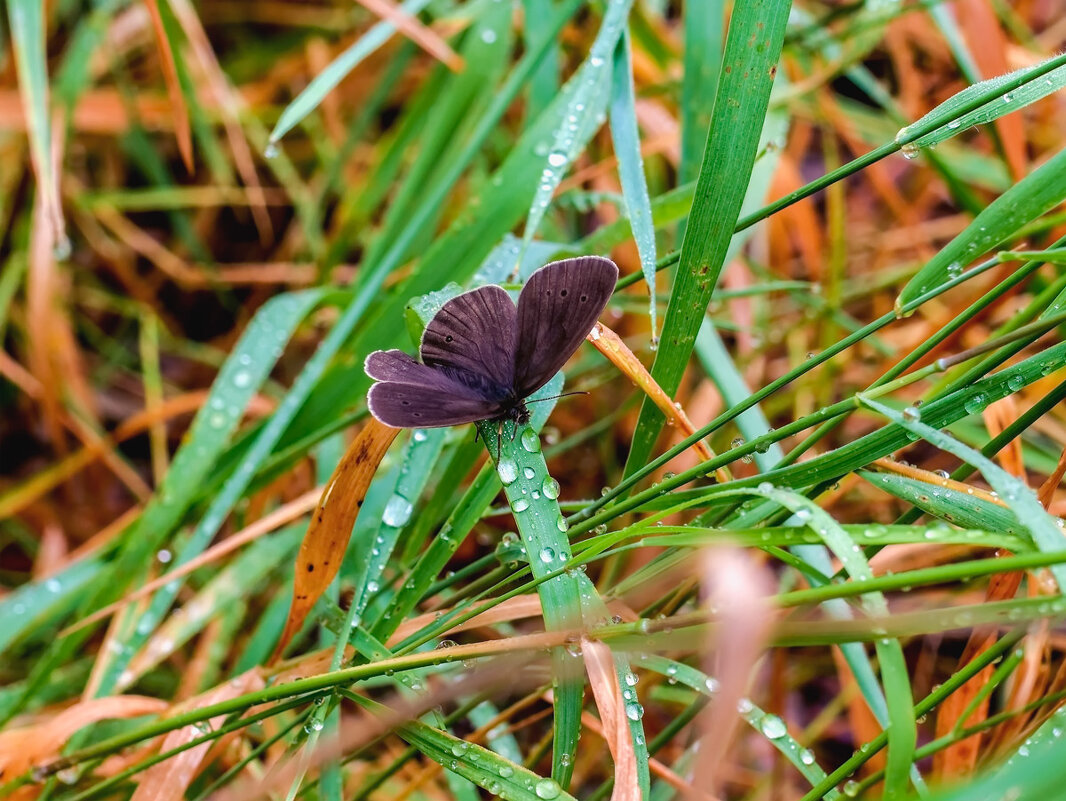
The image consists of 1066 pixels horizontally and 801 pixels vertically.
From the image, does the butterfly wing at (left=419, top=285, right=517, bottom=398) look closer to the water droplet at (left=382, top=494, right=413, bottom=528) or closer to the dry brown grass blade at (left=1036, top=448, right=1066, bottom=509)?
the water droplet at (left=382, top=494, right=413, bottom=528)

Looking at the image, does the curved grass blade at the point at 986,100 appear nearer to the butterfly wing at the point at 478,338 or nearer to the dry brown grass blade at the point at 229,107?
the butterfly wing at the point at 478,338

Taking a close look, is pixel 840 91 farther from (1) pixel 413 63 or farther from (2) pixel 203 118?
(2) pixel 203 118

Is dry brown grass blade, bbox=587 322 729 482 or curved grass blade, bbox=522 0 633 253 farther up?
curved grass blade, bbox=522 0 633 253

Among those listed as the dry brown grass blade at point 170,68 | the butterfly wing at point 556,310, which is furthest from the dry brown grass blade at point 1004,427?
the dry brown grass blade at point 170,68

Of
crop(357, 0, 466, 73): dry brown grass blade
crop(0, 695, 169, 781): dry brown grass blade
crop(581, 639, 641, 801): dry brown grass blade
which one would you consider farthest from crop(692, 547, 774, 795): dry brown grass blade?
crop(357, 0, 466, 73): dry brown grass blade

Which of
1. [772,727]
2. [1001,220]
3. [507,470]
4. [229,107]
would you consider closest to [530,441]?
[507,470]

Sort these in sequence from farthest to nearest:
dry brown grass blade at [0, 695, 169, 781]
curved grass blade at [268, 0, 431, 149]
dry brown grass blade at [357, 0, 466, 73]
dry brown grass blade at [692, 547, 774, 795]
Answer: dry brown grass blade at [357, 0, 466, 73]
curved grass blade at [268, 0, 431, 149]
dry brown grass blade at [0, 695, 169, 781]
dry brown grass blade at [692, 547, 774, 795]
